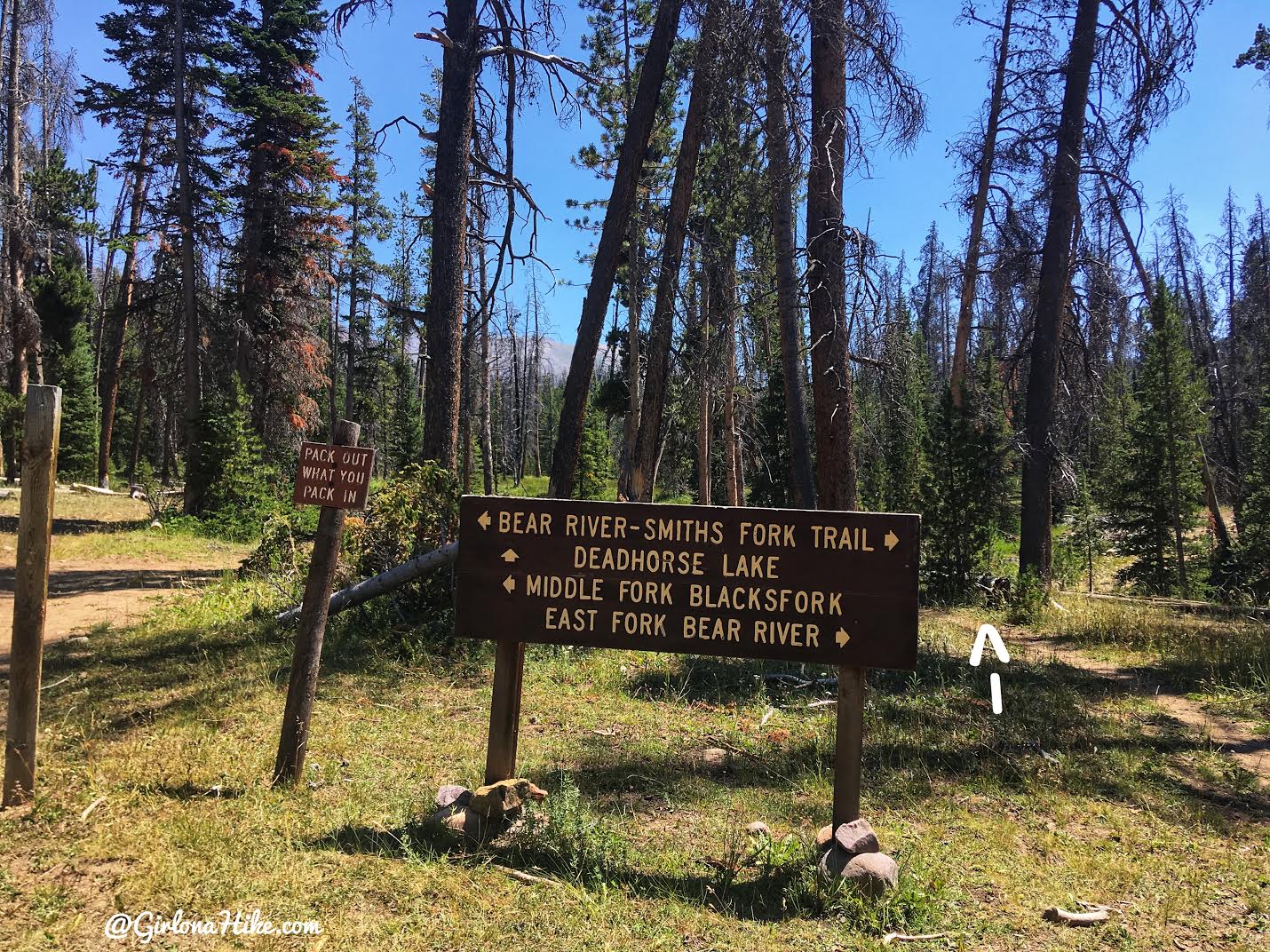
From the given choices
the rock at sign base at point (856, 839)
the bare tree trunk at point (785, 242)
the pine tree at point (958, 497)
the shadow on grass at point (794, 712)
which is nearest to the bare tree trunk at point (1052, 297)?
the pine tree at point (958, 497)

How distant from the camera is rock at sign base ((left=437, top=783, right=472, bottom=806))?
415 cm

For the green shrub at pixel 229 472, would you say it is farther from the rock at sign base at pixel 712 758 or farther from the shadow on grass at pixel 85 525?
the rock at sign base at pixel 712 758

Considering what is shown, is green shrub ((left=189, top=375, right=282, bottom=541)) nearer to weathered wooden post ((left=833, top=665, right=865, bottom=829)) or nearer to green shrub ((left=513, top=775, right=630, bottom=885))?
green shrub ((left=513, top=775, right=630, bottom=885))

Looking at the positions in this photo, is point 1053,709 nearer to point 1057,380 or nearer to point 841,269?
point 841,269

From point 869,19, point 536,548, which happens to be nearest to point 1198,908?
point 536,548

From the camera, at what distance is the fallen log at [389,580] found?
8.29 meters

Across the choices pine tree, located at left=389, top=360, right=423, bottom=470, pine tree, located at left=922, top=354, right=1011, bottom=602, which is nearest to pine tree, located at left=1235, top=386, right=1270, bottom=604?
pine tree, located at left=922, top=354, right=1011, bottom=602

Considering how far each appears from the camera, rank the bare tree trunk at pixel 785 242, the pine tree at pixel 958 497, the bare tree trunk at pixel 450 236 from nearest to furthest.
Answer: the bare tree trunk at pixel 785 242, the bare tree trunk at pixel 450 236, the pine tree at pixel 958 497

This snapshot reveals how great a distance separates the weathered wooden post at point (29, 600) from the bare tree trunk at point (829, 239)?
646 cm

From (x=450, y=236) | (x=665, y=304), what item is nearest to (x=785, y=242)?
(x=665, y=304)

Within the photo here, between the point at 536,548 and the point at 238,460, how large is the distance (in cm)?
1686

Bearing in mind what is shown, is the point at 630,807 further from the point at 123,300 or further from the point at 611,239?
the point at 123,300

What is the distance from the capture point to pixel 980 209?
1820cm

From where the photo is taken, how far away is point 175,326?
65.4 ft
